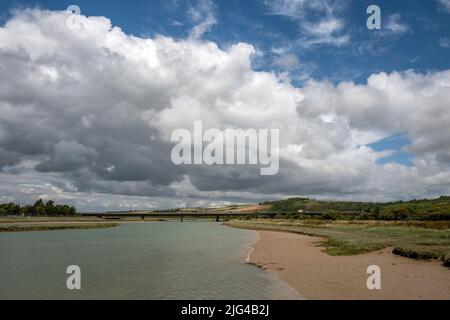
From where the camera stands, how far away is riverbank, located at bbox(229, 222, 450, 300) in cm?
2400

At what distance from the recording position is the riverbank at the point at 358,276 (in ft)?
78.7

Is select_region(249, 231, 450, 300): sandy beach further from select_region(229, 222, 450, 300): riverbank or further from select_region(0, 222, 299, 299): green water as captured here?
select_region(0, 222, 299, 299): green water

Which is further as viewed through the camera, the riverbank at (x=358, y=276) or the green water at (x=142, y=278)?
the green water at (x=142, y=278)

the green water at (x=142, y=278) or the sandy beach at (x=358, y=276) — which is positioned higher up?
the sandy beach at (x=358, y=276)

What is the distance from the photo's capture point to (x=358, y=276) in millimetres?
29562

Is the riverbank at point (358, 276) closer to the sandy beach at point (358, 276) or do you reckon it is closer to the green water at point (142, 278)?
the sandy beach at point (358, 276)

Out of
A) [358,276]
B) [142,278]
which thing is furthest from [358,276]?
[142,278]

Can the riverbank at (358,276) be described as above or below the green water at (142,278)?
above

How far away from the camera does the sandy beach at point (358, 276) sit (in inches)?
944

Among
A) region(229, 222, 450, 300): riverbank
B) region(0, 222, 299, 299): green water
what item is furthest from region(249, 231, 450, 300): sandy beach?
region(0, 222, 299, 299): green water

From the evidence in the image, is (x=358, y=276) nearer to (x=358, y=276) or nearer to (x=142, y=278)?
(x=358, y=276)

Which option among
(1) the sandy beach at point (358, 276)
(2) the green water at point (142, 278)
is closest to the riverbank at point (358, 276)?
(1) the sandy beach at point (358, 276)
